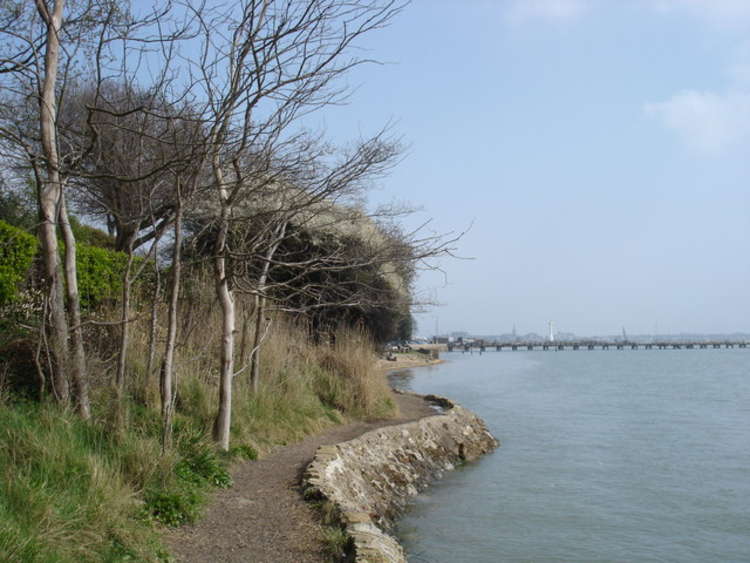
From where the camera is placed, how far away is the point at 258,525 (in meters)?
6.04

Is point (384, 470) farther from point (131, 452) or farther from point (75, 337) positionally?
point (75, 337)

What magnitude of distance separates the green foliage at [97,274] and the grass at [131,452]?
1000 millimetres

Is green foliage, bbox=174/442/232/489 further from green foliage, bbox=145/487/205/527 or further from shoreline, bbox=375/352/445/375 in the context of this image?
shoreline, bbox=375/352/445/375

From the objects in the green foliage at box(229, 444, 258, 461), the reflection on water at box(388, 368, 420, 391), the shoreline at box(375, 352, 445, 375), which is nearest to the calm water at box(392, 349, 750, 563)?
the green foliage at box(229, 444, 258, 461)

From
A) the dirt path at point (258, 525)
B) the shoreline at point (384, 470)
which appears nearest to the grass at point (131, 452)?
the dirt path at point (258, 525)

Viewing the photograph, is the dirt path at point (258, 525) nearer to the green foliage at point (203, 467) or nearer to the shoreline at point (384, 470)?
the green foliage at point (203, 467)

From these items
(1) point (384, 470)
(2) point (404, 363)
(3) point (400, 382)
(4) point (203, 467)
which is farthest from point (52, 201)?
(2) point (404, 363)

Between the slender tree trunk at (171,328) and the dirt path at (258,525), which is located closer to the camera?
the dirt path at (258,525)

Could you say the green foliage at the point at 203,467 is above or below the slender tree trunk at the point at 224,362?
below

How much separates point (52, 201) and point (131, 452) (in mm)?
2577

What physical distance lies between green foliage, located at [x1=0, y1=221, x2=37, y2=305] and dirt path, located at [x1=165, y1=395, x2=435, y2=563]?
12.8 ft

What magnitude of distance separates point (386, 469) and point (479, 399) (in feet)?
59.6

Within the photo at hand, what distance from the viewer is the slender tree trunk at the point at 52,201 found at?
257 inches

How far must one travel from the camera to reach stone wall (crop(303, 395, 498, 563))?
6.23 meters
